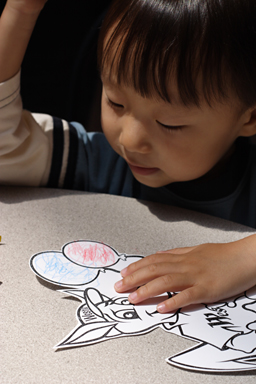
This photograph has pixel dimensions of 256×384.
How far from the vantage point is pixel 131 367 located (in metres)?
0.28

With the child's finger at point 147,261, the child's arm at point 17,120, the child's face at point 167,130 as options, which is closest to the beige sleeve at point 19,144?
the child's arm at point 17,120

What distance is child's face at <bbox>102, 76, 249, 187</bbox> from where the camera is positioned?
472mm

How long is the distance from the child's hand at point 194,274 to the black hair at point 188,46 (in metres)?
0.17

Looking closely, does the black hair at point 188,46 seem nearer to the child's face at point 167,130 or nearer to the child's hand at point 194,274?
the child's face at point 167,130

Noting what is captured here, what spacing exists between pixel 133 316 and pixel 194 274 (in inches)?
3.3

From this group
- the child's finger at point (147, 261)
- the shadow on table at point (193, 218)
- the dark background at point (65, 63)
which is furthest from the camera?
the dark background at point (65, 63)

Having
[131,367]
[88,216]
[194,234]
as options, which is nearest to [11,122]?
[88,216]

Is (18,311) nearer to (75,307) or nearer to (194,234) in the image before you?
(75,307)

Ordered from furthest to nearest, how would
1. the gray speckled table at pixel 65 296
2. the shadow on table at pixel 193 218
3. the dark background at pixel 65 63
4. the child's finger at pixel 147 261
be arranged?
the dark background at pixel 65 63 → the shadow on table at pixel 193 218 → the child's finger at pixel 147 261 → the gray speckled table at pixel 65 296

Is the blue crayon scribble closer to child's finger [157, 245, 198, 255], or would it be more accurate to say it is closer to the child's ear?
child's finger [157, 245, 198, 255]

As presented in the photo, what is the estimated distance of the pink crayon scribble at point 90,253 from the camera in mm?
413

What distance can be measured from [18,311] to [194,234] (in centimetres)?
24

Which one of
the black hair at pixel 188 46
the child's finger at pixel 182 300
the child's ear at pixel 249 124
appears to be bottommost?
the child's finger at pixel 182 300

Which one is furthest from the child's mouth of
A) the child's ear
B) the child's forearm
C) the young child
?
the child's forearm
